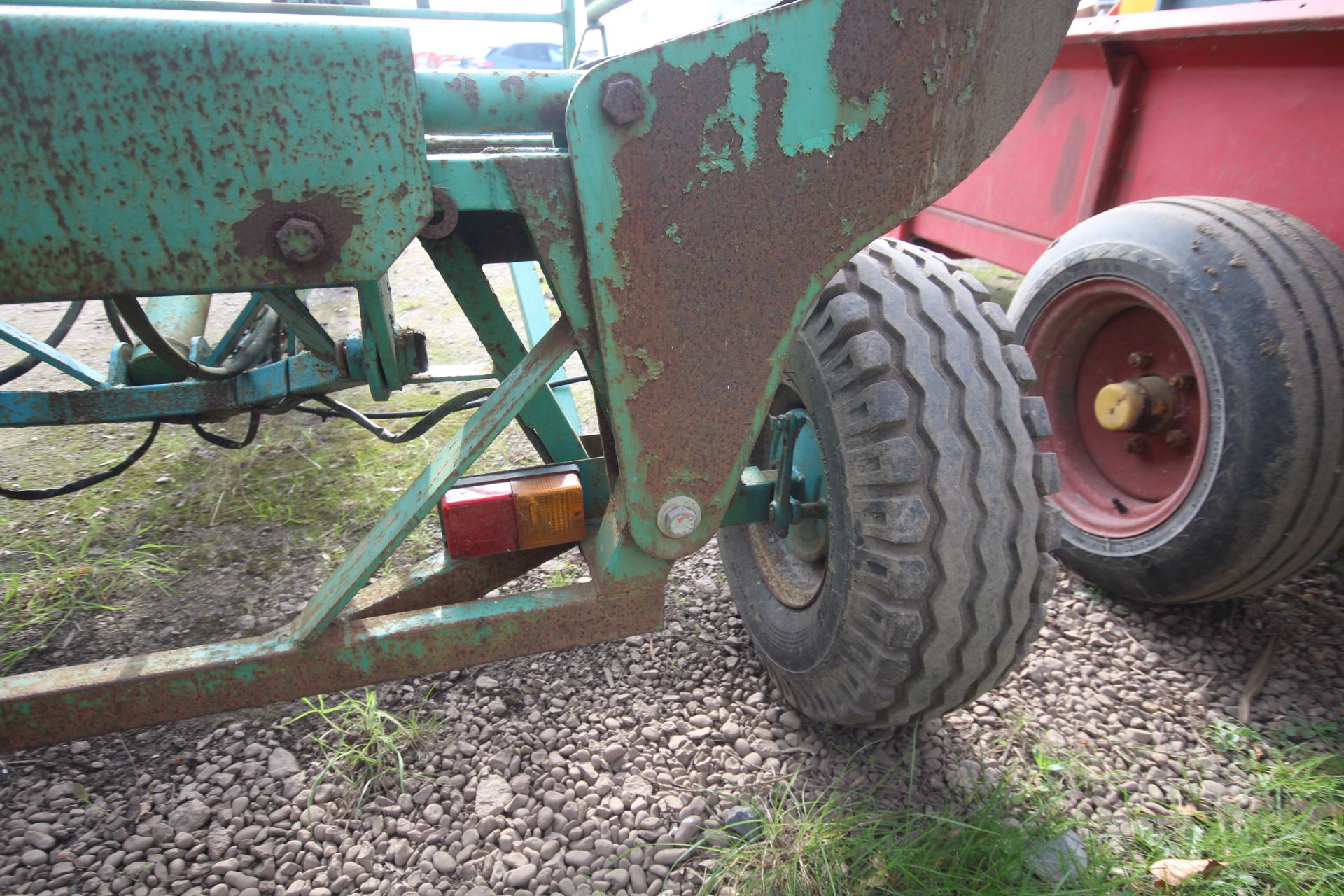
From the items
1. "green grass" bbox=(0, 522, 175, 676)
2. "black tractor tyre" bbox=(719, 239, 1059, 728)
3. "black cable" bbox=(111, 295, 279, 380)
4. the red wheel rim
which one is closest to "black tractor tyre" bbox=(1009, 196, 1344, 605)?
the red wheel rim

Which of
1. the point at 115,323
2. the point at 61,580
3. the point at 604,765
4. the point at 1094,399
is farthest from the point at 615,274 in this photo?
the point at 61,580

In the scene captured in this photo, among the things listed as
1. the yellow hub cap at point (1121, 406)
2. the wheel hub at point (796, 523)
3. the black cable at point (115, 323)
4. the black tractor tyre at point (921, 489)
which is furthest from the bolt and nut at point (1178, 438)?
the black cable at point (115, 323)

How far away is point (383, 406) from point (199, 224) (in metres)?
2.92

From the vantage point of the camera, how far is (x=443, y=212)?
1.12 m

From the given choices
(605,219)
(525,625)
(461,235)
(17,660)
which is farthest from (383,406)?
(605,219)

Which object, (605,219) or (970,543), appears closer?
(605,219)

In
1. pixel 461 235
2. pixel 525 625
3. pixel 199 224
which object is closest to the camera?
pixel 199 224

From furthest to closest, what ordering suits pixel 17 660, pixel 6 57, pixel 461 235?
pixel 17 660, pixel 461 235, pixel 6 57

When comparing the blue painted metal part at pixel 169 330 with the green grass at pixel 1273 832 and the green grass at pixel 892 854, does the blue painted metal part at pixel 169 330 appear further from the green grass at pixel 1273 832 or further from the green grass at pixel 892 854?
the green grass at pixel 1273 832

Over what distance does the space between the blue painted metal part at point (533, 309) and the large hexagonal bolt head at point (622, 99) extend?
4.77 feet

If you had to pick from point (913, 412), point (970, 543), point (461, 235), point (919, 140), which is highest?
point (919, 140)

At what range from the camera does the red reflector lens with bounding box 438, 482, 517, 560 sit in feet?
4.67

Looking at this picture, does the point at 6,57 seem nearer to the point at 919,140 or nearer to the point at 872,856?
the point at 919,140

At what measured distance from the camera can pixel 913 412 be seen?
4.53 ft
